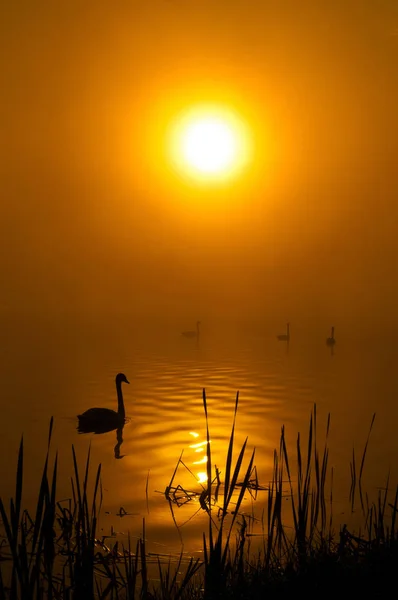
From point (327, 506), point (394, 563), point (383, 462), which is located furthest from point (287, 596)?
point (383, 462)

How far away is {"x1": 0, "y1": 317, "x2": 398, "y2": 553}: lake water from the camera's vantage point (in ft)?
39.9

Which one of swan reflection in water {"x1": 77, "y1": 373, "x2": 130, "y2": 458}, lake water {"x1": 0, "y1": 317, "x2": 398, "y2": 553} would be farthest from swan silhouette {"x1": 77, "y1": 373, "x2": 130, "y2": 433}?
lake water {"x1": 0, "y1": 317, "x2": 398, "y2": 553}

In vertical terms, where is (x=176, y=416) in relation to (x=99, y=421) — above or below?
above

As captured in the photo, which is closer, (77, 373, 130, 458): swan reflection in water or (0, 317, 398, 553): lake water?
(0, 317, 398, 553): lake water

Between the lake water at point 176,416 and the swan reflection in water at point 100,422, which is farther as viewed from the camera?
the swan reflection in water at point 100,422

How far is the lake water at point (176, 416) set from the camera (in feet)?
39.9

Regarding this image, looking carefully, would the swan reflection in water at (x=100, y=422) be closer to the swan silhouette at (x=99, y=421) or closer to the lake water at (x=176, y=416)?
the swan silhouette at (x=99, y=421)

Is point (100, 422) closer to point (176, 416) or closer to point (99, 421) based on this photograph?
point (99, 421)

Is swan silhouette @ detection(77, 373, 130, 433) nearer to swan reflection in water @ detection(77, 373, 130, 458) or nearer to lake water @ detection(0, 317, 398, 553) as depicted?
swan reflection in water @ detection(77, 373, 130, 458)

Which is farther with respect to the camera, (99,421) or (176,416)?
(176,416)

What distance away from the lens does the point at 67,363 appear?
40.0m

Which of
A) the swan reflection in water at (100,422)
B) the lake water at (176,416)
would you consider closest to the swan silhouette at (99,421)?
the swan reflection in water at (100,422)

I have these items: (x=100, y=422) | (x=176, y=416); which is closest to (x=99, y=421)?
(x=100, y=422)

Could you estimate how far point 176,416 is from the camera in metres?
21.4
